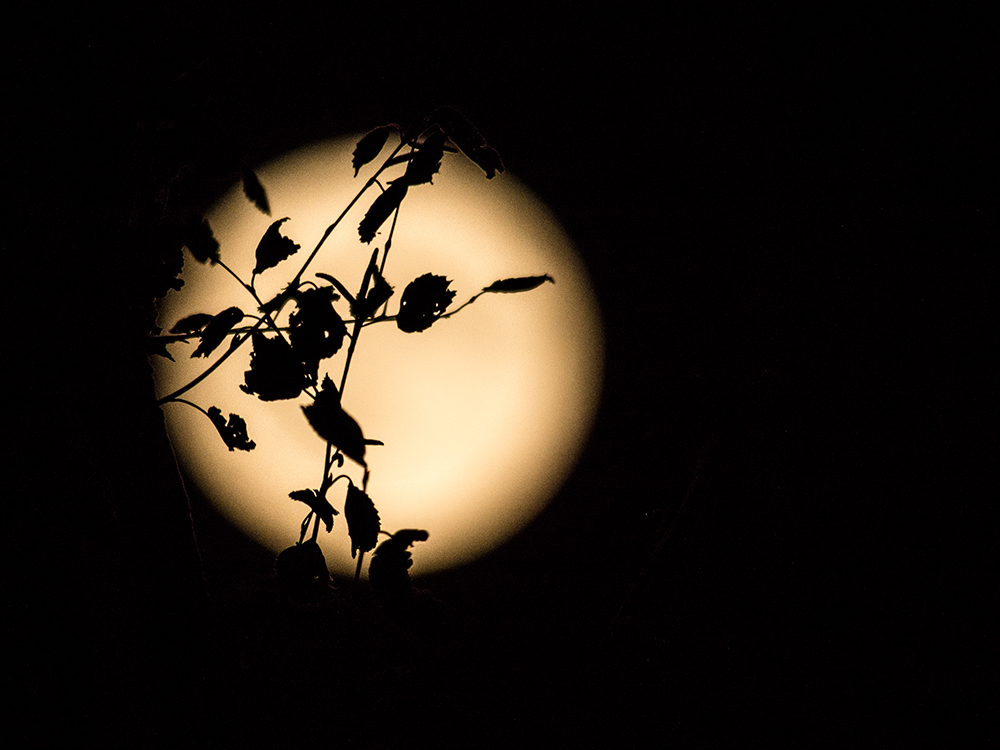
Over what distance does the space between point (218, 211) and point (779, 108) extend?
3.97 feet

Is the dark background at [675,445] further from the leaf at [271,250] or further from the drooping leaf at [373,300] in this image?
the drooping leaf at [373,300]

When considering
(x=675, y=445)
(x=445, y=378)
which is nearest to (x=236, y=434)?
(x=675, y=445)

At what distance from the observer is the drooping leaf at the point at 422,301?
64 centimetres

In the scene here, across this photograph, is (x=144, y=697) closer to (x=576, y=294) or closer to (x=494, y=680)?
(x=494, y=680)

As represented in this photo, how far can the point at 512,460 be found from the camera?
7.11 ft

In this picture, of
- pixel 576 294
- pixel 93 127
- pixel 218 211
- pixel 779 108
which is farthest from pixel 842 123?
pixel 218 211

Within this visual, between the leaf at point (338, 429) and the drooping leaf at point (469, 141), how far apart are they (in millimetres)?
302

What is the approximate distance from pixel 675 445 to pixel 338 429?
2.42 ft

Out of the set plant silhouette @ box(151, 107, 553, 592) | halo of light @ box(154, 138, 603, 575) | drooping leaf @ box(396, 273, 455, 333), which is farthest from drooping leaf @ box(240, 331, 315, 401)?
halo of light @ box(154, 138, 603, 575)

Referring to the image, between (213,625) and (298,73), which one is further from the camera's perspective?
(298,73)

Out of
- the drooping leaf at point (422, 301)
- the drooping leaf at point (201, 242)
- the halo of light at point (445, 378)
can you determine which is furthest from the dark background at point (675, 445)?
the halo of light at point (445, 378)

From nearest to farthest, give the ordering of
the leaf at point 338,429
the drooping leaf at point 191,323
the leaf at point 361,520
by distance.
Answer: the leaf at point 338,429 → the leaf at point 361,520 → the drooping leaf at point 191,323

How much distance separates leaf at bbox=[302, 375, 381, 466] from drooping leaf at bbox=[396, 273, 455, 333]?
0.14m

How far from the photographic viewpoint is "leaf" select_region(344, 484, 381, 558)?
613 mm
